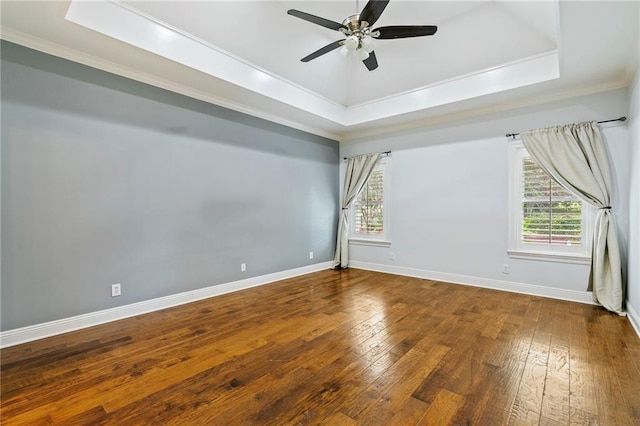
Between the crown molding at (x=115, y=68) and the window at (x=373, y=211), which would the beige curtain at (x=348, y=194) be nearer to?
the window at (x=373, y=211)

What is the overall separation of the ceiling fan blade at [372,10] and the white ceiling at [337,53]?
1.10 metres

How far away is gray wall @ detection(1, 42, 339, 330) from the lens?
2.71 metres

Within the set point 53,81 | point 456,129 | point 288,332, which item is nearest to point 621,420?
point 288,332

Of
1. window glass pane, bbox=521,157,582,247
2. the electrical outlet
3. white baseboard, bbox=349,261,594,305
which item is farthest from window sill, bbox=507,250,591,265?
the electrical outlet

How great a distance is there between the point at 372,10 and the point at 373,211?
3858 millimetres

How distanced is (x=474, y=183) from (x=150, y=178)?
15.2ft

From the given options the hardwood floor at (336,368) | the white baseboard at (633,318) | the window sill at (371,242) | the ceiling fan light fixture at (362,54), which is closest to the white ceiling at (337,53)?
the ceiling fan light fixture at (362,54)

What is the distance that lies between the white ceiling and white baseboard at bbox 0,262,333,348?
2647mm

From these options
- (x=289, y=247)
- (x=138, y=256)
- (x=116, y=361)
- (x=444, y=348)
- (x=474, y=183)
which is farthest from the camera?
(x=289, y=247)

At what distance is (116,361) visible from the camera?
2.35 m

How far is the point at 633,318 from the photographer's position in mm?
3021

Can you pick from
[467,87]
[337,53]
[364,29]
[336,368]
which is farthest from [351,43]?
[336,368]

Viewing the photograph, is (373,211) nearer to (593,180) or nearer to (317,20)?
(593,180)

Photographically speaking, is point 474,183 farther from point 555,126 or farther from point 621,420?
point 621,420
